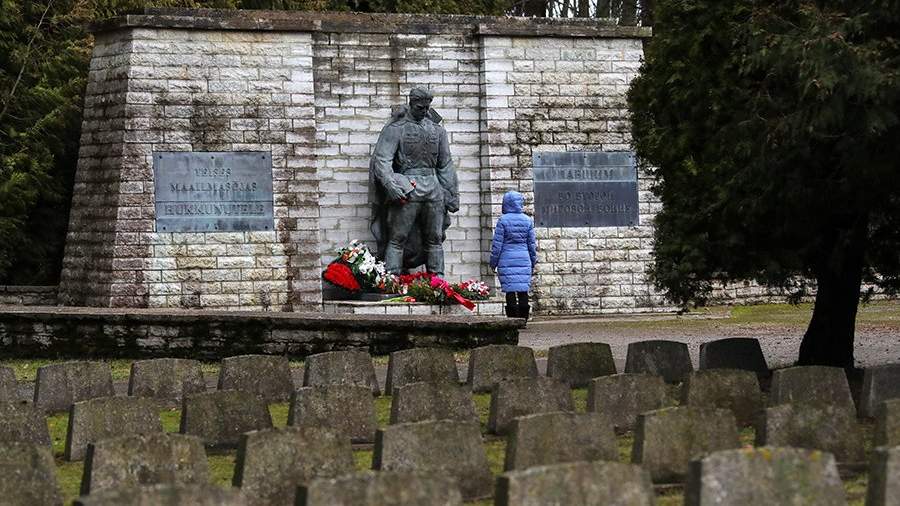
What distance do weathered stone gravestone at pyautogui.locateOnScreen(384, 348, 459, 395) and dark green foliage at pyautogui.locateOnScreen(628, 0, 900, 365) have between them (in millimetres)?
2471

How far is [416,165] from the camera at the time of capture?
83.6 feet

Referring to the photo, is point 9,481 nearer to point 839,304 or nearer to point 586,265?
point 839,304

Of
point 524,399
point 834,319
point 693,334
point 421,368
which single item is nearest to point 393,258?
point 693,334

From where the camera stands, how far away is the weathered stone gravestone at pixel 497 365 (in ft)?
52.9

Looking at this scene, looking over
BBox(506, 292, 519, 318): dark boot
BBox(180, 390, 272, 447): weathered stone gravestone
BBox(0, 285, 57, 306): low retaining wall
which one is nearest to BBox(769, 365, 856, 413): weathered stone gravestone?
BBox(180, 390, 272, 447): weathered stone gravestone

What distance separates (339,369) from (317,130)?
10.4 metres

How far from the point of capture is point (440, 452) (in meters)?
9.89

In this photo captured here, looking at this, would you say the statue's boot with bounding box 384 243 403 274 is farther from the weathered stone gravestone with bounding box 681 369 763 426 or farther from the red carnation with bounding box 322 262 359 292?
the weathered stone gravestone with bounding box 681 369 763 426

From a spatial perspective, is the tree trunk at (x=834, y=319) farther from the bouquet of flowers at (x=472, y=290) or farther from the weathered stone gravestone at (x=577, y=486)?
the weathered stone gravestone at (x=577, y=486)

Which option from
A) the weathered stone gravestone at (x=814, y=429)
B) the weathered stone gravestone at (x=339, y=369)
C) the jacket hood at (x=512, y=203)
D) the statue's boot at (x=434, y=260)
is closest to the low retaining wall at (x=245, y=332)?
the weathered stone gravestone at (x=339, y=369)

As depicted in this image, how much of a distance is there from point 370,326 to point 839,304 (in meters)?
4.82

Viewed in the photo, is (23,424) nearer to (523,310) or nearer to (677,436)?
(677,436)

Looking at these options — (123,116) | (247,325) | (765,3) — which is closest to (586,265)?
(123,116)

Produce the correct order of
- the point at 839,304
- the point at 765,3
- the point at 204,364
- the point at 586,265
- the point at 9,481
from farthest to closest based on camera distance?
the point at 586,265
the point at 204,364
the point at 839,304
the point at 765,3
the point at 9,481
